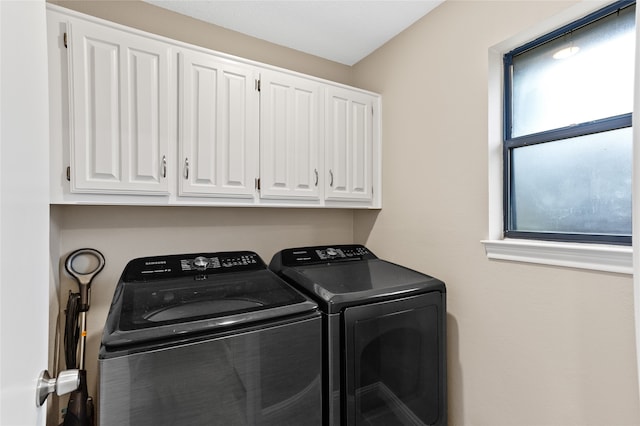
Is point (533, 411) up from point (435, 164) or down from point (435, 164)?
down

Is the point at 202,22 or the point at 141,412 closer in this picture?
the point at 141,412

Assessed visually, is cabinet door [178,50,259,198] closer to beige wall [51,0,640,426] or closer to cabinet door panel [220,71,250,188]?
cabinet door panel [220,71,250,188]

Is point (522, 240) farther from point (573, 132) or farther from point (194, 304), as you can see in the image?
point (194, 304)

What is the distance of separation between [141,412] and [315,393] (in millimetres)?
612

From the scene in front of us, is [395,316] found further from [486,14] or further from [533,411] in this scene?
[486,14]

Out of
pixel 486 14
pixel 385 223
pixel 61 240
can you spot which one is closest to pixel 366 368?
pixel 385 223

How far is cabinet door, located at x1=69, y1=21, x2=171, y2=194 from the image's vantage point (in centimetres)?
133

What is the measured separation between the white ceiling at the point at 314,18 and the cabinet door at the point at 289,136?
369 millimetres

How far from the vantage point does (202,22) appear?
6.27 ft

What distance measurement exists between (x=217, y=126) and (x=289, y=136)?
0.44m

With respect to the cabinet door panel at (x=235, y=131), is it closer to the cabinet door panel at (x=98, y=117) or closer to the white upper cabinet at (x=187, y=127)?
the white upper cabinet at (x=187, y=127)

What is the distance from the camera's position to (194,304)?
1192mm

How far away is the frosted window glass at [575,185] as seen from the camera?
1168mm

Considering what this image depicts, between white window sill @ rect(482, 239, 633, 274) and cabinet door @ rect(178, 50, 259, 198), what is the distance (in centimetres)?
135
